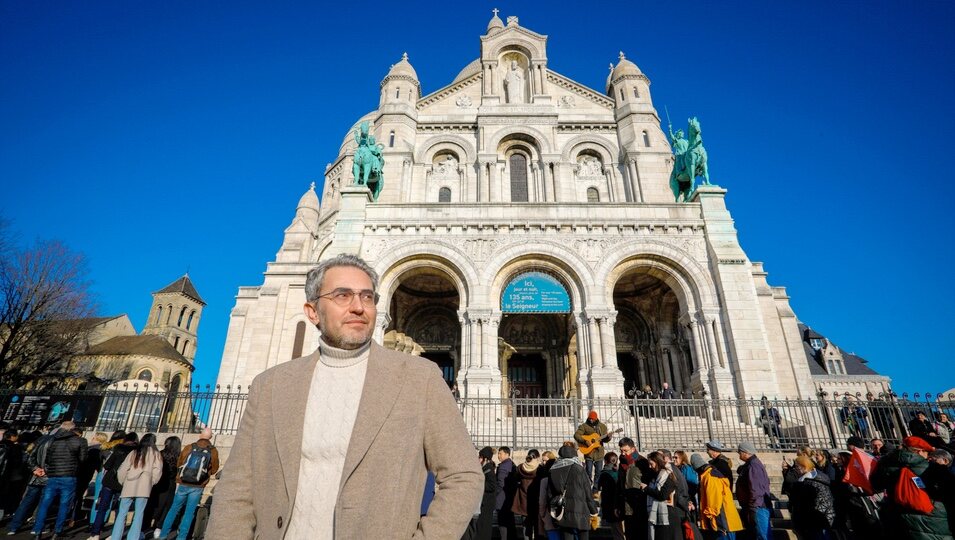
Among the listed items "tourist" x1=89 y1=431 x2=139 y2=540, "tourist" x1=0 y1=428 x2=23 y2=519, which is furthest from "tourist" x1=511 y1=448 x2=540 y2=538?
"tourist" x1=0 y1=428 x2=23 y2=519

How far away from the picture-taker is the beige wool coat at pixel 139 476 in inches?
242

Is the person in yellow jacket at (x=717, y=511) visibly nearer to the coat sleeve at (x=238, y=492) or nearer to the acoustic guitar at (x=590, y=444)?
the acoustic guitar at (x=590, y=444)

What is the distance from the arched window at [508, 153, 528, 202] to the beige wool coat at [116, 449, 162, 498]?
1875 centimetres

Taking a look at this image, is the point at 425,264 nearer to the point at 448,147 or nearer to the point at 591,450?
the point at 591,450

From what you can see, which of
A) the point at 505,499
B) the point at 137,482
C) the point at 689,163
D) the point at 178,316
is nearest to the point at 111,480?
the point at 137,482

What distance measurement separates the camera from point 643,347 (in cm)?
1895

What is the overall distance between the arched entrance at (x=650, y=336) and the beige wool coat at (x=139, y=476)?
1492 cm

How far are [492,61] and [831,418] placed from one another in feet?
74.5

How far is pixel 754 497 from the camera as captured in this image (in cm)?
602

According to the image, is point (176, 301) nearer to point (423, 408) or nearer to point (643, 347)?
point (643, 347)

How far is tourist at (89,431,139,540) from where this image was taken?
22.2 feet

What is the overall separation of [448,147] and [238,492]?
2331 centimetres

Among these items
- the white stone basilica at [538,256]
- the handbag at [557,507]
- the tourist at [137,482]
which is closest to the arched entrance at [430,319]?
the white stone basilica at [538,256]

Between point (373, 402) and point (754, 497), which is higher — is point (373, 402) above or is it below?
above
